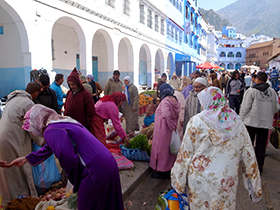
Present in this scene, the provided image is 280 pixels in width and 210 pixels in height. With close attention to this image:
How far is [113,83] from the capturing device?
23.7ft

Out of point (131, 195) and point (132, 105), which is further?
point (132, 105)

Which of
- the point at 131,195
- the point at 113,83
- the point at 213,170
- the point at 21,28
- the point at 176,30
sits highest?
the point at 176,30

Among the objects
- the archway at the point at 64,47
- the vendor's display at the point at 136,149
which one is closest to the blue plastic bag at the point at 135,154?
the vendor's display at the point at 136,149

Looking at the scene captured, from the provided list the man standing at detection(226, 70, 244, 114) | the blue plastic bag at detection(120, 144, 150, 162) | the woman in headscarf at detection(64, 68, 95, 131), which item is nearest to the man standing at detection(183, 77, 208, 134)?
the blue plastic bag at detection(120, 144, 150, 162)

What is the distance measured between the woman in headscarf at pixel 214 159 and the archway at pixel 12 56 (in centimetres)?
732

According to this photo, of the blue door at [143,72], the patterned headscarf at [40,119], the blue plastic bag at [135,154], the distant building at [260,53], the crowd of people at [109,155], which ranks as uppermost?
the distant building at [260,53]

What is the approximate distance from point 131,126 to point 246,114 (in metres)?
3.31

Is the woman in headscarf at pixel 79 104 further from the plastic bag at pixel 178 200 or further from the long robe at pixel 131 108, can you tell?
the long robe at pixel 131 108

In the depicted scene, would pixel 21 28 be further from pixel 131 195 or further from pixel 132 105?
pixel 131 195

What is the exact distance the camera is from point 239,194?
3768 mm

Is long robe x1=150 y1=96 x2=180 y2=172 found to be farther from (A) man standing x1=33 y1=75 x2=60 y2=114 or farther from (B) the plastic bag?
(A) man standing x1=33 y1=75 x2=60 y2=114

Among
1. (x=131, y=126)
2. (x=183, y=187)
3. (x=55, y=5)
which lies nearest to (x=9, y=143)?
(x=183, y=187)

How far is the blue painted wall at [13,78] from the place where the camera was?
26.2ft

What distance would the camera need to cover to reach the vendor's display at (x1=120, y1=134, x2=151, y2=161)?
15.4 ft
